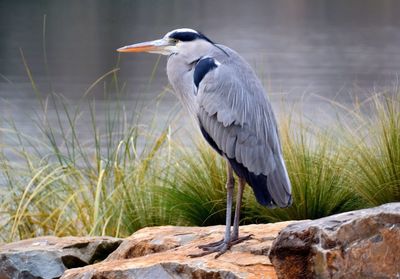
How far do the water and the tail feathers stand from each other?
3192 millimetres

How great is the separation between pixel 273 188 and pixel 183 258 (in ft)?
1.51

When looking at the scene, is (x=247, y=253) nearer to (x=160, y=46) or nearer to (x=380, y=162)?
(x=160, y=46)

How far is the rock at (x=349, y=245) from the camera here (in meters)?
3.63

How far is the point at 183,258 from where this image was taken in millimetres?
4242

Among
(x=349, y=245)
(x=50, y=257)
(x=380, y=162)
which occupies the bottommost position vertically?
(x=50, y=257)

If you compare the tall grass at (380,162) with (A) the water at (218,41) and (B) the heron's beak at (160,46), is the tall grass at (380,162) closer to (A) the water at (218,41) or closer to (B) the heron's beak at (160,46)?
(A) the water at (218,41)

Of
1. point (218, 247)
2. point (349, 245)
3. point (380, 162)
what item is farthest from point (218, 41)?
point (349, 245)

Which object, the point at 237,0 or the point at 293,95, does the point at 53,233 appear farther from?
the point at 237,0

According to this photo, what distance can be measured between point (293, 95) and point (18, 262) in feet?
30.1

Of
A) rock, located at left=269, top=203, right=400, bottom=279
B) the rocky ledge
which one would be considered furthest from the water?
rock, located at left=269, top=203, right=400, bottom=279

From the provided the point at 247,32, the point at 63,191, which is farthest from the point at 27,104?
the point at 247,32

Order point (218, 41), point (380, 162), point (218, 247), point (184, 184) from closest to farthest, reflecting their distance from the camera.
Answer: point (218, 247) < point (380, 162) < point (184, 184) < point (218, 41)

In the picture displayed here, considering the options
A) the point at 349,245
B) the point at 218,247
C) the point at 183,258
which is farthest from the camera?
the point at 218,247

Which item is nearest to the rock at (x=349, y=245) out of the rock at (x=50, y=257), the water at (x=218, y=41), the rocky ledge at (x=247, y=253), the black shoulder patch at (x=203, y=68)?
the rocky ledge at (x=247, y=253)
